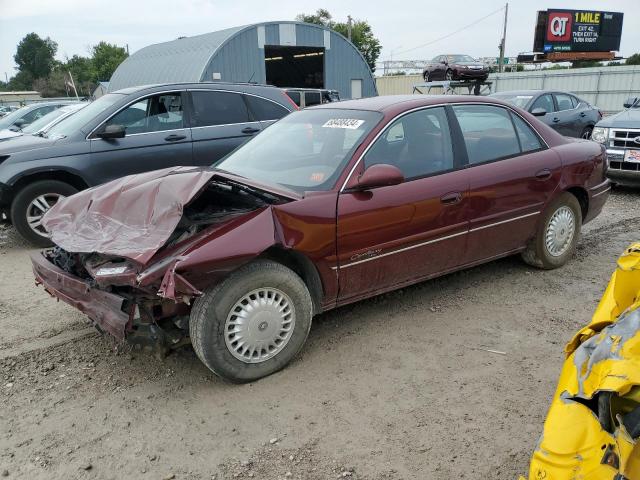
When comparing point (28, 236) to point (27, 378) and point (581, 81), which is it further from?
point (581, 81)

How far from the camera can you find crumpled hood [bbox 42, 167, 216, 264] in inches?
117

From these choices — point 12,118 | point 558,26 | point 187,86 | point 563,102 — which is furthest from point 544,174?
point 558,26

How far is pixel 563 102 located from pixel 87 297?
1203 cm

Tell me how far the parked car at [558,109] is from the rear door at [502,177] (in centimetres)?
720

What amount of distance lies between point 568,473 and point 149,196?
263cm

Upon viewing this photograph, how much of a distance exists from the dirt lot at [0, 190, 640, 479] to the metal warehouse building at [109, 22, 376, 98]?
55.2ft

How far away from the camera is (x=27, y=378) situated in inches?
133

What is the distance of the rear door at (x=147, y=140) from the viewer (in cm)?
642

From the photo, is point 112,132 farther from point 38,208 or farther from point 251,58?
point 251,58

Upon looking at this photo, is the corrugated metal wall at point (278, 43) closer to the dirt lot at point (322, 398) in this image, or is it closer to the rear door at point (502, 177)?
the rear door at point (502, 177)

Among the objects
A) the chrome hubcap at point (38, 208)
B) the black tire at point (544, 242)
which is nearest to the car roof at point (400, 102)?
the black tire at point (544, 242)

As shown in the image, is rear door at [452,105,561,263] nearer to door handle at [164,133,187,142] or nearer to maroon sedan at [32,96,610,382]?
maroon sedan at [32,96,610,382]

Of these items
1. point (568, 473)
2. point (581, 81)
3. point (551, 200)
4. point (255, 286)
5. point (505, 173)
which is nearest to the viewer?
point (568, 473)

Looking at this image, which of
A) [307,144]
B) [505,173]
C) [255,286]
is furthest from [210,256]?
[505,173]
